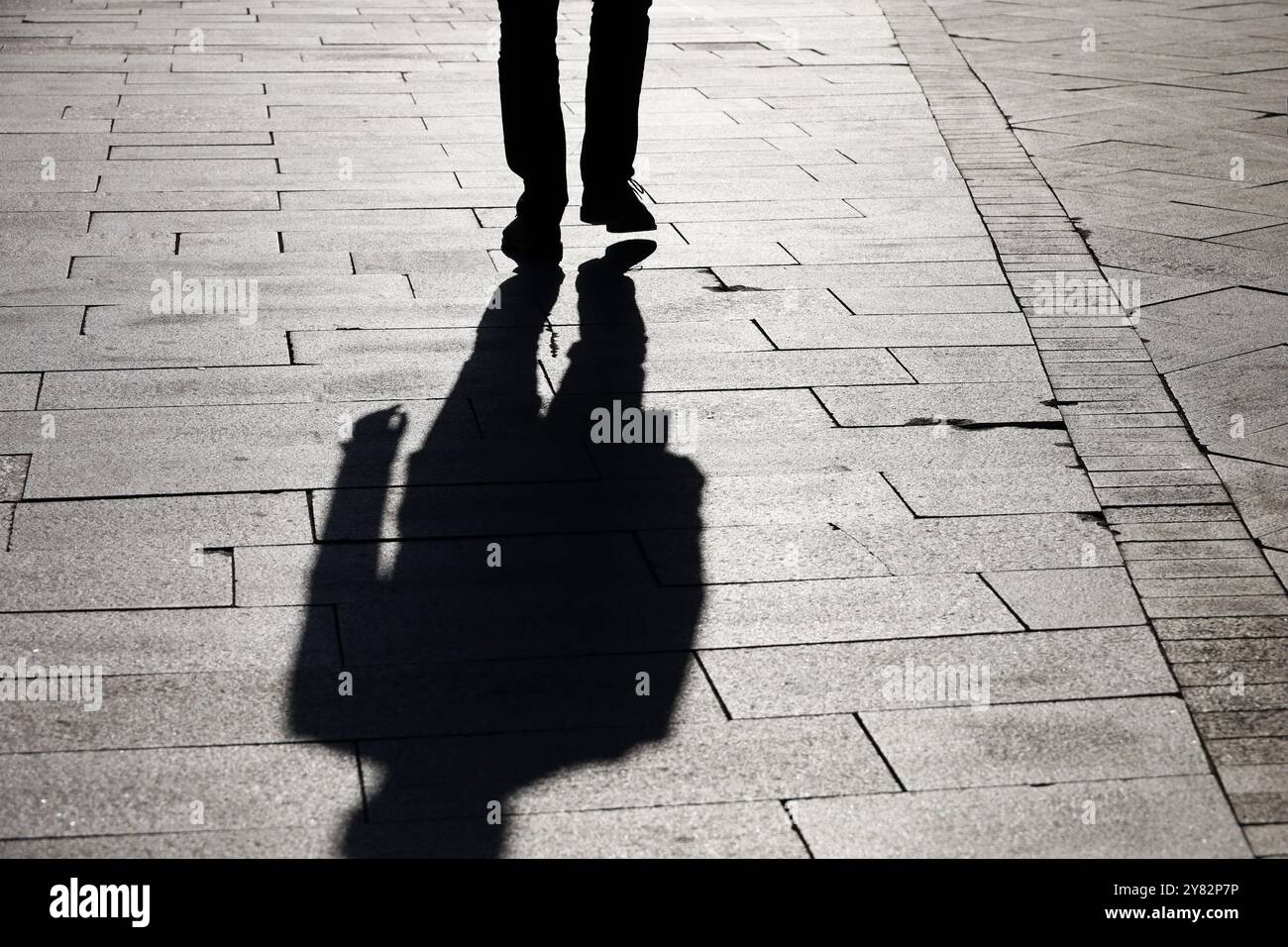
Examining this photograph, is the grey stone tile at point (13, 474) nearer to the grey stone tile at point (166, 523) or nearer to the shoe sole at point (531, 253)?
the grey stone tile at point (166, 523)

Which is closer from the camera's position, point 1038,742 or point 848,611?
point 1038,742

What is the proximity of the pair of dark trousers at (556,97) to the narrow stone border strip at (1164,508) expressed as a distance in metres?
1.73

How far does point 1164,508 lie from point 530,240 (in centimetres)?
294

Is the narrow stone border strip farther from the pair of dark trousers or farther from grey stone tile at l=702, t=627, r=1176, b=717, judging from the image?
the pair of dark trousers

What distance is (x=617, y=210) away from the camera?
6387mm

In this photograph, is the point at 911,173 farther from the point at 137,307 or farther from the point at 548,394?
the point at 137,307

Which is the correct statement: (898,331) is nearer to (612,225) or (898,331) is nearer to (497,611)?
(612,225)

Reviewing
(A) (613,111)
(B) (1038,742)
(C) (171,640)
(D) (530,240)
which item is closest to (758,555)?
(B) (1038,742)

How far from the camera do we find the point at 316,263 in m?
6.16

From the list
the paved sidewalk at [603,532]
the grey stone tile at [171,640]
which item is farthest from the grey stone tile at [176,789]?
the grey stone tile at [171,640]

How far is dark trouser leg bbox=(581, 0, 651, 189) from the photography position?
244 inches
